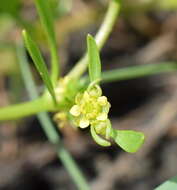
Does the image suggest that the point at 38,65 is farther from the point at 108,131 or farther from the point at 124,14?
the point at 124,14

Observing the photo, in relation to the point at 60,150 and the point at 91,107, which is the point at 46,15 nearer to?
the point at 91,107

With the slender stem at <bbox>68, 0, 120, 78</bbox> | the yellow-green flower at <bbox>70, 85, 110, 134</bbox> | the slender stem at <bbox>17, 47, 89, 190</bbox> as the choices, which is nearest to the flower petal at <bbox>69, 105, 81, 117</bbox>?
the yellow-green flower at <bbox>70, 85, 110, 134</bbox>

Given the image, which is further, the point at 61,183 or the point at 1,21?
the point at 1,21

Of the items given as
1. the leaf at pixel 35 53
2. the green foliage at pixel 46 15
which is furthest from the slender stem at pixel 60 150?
the leaf at pixel 35 53

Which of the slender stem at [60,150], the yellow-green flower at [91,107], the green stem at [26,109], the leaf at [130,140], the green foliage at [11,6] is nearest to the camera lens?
the leaf at [130,140]

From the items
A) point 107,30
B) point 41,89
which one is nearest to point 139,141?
point 107,30

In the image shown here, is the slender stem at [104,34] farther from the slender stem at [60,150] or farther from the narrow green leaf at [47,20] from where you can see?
the slender stem at [60,150]

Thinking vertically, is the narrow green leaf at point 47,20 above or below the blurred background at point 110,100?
above
